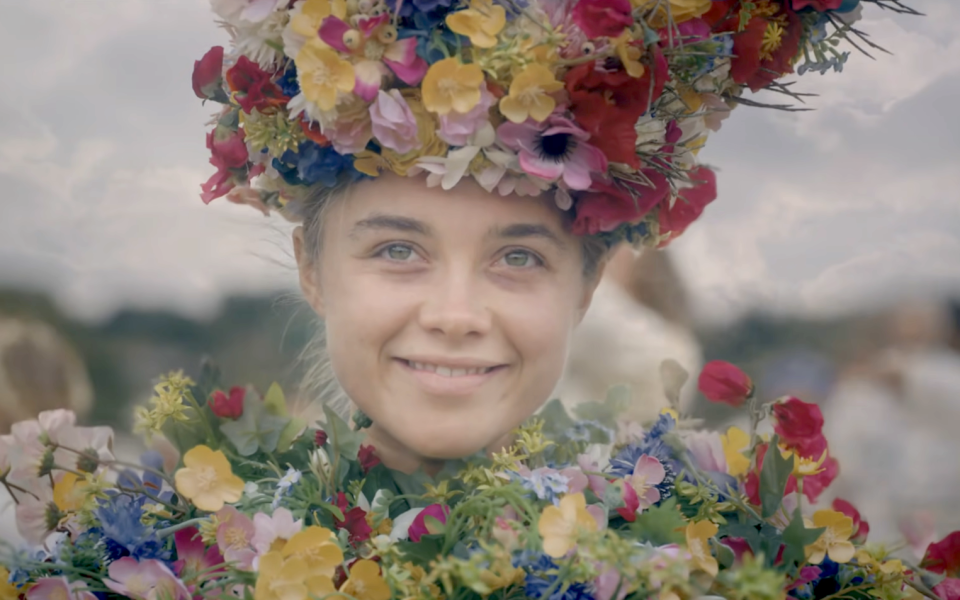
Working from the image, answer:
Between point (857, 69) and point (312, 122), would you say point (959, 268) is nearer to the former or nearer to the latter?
point (857, 69)

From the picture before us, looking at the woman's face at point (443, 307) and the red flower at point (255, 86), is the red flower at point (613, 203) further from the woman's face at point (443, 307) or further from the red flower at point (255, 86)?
the red flower at point (255, 86)

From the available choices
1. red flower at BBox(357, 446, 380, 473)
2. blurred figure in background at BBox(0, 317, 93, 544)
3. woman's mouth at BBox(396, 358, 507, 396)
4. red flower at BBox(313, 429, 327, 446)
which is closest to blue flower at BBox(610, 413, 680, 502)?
woman's mouth at BBox(396, 358, 507, 396)

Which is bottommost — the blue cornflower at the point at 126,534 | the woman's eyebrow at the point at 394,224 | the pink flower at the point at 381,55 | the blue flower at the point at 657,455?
the blue cornflower at the point at 126,534

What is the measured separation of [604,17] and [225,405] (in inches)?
32.6

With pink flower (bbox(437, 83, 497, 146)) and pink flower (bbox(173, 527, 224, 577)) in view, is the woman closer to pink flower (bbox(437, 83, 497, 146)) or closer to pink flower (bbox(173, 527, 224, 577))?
pink flower (bbox(437, 83, 497, 146))

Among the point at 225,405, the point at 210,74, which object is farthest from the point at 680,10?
the point at 225,405

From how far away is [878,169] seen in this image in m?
1.63

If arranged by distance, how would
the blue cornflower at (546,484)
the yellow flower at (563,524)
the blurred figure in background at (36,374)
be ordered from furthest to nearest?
1. the blurred figure in background at (36,374)
2. the blue cornflower at (546,484)
3. the yellow flower at (563,524)

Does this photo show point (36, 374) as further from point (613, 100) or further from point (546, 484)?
point (613, 100)

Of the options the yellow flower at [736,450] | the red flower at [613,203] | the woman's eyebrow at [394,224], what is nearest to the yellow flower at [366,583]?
the woman's eyebrow at [394,224]

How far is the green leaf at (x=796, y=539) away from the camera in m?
1.00

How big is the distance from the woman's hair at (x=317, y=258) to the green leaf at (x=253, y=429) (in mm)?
159

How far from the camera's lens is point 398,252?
1.14 m

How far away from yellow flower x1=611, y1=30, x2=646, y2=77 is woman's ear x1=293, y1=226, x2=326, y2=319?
23.0 inches
